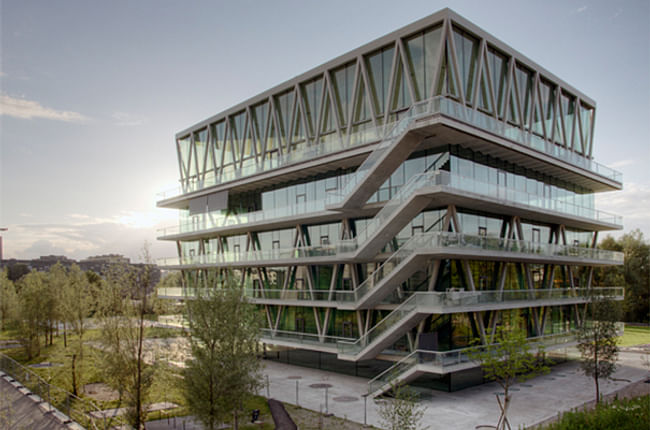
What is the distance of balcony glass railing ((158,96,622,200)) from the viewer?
27094mm

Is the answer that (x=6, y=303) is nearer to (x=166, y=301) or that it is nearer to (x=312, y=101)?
(x=166, y=301)

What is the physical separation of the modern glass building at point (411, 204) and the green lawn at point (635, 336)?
10.2 metres

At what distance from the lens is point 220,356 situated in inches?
793

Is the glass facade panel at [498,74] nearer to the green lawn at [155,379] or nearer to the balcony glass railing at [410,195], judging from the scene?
the balcony glass railing at [410,195]

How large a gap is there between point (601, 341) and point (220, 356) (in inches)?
810

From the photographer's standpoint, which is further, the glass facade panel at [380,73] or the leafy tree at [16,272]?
the leafy tree at [16,272]

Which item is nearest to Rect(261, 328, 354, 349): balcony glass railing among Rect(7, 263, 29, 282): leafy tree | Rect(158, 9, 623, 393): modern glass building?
Rect(158, 9, 623, 393): modern glass building

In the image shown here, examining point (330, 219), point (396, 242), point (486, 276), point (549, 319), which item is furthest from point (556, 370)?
point (330, 219)

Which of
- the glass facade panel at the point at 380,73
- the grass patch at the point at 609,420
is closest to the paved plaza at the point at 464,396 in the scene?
the grass patch at the point at 609,420

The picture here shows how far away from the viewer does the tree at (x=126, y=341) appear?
20.1 metres

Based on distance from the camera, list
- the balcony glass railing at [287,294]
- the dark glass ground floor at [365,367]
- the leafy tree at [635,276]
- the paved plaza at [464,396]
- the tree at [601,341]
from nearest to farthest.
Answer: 1. the paved plaza at [464,396]
2. the tree at [601,341]
3. the dark glass ground floor at [365,367]
4. the balcony glass railing at [287,294]
5. the leafy tree at [635,276]

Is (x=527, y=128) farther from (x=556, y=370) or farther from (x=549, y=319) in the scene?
(x=556, y=370)

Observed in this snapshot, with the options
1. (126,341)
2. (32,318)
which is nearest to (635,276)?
(126,341)

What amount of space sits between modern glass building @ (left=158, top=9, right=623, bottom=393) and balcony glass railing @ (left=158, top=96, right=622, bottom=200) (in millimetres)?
121
